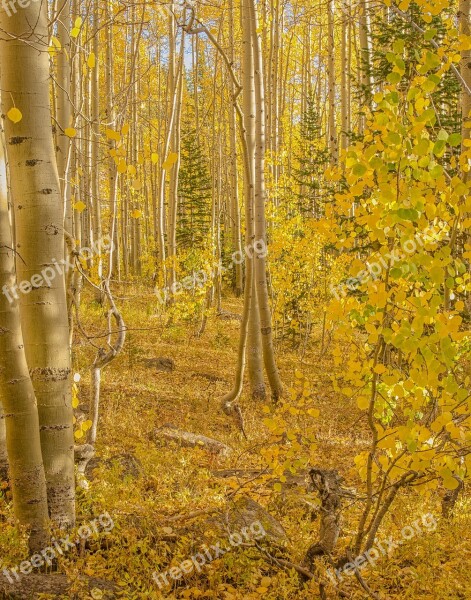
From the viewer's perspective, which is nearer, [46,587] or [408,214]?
[408,214]

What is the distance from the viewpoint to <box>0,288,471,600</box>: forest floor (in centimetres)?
291

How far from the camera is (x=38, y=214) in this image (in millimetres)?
2705

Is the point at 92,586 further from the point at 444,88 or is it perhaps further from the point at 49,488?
the point at 444,88

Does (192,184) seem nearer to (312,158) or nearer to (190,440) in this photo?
(312,158)

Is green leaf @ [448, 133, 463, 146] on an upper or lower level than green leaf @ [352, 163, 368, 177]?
upper

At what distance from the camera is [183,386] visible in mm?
8469

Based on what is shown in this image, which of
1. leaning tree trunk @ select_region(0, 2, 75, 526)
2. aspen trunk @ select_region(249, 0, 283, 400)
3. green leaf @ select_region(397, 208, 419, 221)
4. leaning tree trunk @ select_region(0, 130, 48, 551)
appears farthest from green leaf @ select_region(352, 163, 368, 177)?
aspen trunk @ select_region(249, 0, 283, 400)

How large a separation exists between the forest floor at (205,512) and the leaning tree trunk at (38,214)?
1.73 ft

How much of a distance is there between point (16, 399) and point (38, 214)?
37.5 inches

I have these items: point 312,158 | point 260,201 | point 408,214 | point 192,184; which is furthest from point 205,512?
point 192,184

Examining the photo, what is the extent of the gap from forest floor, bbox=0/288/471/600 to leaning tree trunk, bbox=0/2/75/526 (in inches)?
20.7

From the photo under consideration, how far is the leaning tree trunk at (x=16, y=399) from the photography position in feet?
8.47

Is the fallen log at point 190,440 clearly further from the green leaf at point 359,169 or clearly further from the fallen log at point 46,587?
the green leaf at point 359,169

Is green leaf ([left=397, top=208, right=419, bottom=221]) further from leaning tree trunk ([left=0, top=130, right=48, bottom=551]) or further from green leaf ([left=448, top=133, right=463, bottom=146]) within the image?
leaning tree trunk ([left=0, top=130, right=48, bottom=551])
